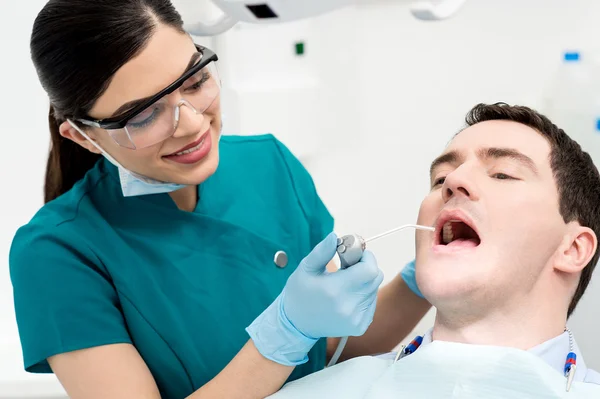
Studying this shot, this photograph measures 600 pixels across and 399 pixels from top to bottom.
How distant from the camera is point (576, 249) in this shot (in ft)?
4.52

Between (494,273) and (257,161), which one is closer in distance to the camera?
(494,273)

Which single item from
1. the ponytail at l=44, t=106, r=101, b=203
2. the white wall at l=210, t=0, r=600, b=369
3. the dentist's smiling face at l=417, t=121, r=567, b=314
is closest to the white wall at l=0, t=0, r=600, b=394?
the white wall at l=210, t=0, r=600, b=369

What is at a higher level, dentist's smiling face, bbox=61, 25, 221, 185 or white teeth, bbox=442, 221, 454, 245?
dentist's smiling face, bbox=61, 25, 221, 185

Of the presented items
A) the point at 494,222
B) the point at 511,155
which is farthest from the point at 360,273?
the point at 511,155

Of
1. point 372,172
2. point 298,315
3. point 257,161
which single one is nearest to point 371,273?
point 298,315

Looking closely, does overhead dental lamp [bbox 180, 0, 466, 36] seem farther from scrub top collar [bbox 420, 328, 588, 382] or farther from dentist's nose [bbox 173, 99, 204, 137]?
scrub top collar [bbox 420, 328, 588, 382]

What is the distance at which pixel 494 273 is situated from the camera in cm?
130

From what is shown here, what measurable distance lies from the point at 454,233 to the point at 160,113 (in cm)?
67

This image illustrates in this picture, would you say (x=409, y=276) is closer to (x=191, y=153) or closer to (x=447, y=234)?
(x=447, y=234)

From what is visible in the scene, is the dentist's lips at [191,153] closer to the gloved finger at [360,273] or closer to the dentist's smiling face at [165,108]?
the dentist's smiling face at [165,108]

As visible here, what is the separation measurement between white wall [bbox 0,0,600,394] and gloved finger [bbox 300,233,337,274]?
1096 mm

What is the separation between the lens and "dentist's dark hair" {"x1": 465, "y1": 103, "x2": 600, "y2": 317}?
1.39m

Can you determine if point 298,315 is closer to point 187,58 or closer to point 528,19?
point 187,58

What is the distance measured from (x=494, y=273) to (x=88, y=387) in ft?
2.55
